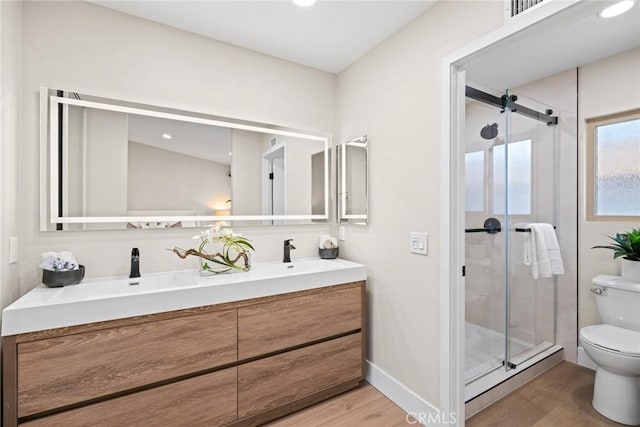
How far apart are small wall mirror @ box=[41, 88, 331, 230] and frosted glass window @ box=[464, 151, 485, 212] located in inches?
49.5

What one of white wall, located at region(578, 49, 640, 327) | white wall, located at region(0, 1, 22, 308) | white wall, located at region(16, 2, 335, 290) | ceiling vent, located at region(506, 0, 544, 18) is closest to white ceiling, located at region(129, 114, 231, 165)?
white wall, located at region(16, 2, 335, 290)

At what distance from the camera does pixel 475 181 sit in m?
2.59

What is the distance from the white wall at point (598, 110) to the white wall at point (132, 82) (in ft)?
7.52

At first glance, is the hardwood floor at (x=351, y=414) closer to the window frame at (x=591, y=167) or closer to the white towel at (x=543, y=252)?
the white towel at (x=543, y=252)

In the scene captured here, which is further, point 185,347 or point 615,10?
point 615,10

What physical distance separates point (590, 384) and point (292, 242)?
2431mm

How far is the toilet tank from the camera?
1.99 m

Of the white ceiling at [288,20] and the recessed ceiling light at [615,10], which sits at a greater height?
the white ceiling at [288,20]

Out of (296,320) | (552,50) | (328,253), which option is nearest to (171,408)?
(296,320)

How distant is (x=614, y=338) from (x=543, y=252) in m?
0.71

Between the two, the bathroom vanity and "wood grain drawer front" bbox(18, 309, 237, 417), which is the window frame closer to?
the bathroom vanity

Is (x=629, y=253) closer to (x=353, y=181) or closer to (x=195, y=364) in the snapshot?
(x=353, y=181)

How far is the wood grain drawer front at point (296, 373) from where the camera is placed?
5.38 ft

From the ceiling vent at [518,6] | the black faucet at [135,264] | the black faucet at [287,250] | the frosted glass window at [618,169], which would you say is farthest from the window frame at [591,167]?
the black faucet at [135,264]
